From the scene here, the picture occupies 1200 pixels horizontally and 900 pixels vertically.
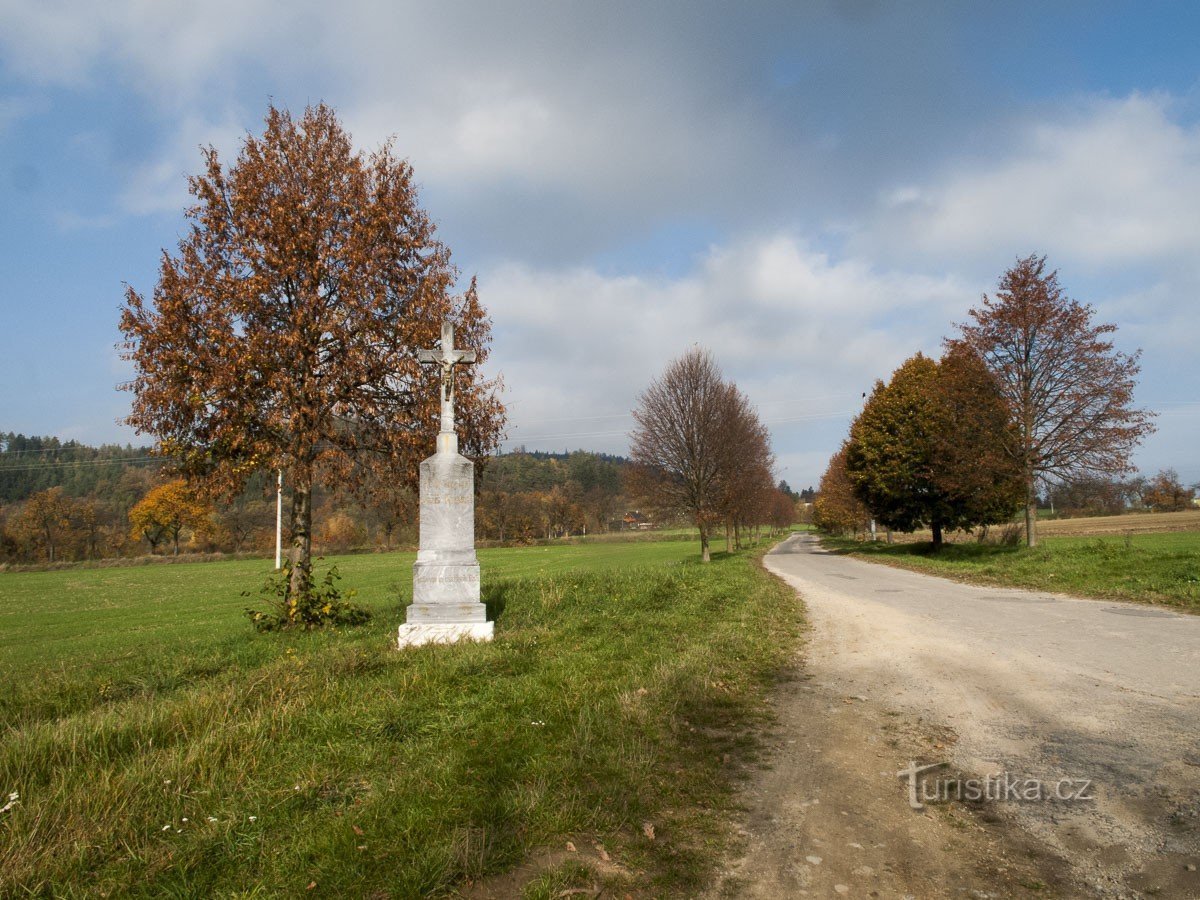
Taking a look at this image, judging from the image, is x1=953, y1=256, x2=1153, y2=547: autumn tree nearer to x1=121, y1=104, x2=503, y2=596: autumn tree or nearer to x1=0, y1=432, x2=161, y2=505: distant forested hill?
x1=121, y1=104, x2=503, y2=596: autumn tree

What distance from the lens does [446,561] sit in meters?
9.17

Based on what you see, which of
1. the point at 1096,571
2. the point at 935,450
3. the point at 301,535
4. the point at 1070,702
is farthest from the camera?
the point at 935,450

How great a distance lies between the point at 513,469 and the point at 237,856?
117m

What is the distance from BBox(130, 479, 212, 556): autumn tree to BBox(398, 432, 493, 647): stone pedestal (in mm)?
82761

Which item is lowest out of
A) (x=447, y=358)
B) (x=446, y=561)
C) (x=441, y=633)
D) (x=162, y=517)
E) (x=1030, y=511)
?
(x=441, y=633)

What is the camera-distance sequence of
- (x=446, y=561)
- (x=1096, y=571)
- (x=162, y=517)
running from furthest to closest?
(x=162, y=517)
(x=1096, y=571)
(x=446, y=561)

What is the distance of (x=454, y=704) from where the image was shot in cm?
570

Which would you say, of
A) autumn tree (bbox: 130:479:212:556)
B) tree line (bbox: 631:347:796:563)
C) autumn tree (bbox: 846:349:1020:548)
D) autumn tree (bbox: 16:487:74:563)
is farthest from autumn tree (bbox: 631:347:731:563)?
autumn tree (bbox: 16:487:74:563)

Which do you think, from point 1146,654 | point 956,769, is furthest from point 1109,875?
point 1146,654

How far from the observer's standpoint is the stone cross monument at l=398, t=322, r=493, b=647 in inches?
350

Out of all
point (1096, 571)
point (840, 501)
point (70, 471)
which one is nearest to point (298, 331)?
point (1096, 571)

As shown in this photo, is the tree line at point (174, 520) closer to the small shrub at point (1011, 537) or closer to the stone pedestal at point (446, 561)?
the small shrub at point (1011, 537)

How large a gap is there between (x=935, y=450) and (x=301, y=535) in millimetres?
25995

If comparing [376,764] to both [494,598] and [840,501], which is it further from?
[840,501]
